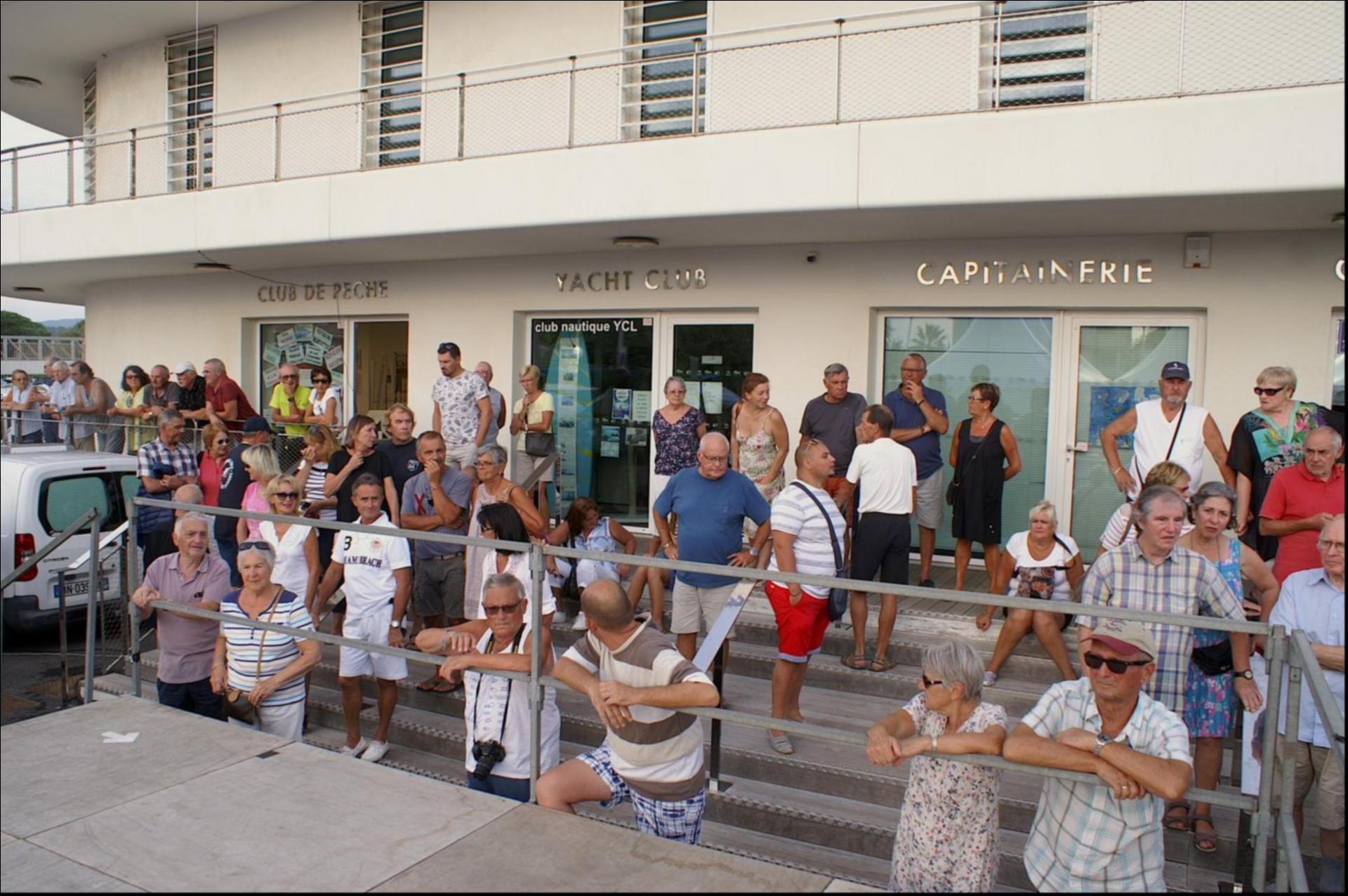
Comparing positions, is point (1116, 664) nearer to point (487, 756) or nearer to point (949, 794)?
point (949, 794)

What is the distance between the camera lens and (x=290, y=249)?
11.6 metres

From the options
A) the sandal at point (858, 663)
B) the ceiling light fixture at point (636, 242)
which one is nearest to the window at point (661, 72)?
the ceiling light fixture at point (636, 242)

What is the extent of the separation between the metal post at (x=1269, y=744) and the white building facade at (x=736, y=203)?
4.83 meters

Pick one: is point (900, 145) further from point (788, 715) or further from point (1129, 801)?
point (1129, 801)

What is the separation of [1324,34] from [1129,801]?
6456mm

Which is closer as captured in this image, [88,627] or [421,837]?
[421,837]

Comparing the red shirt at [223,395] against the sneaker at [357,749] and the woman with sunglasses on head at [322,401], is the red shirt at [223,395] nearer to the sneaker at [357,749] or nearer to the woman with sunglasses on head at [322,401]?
the woman with sunglasses on head at [322,401]

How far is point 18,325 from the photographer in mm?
78750

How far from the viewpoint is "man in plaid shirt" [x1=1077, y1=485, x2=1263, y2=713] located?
461 centimetres

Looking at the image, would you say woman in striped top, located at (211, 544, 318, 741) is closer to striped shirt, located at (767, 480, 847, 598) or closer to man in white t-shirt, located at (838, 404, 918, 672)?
striped shirt, located at (767, 480, 847, 598)

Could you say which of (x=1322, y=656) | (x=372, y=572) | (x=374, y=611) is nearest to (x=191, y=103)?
(x=372, y=572)

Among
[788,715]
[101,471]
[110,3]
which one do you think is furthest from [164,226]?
[788,715]

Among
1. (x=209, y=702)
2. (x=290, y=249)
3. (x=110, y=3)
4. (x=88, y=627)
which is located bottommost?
(x=209, y=702)

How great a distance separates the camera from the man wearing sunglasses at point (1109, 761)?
11.2 feet
